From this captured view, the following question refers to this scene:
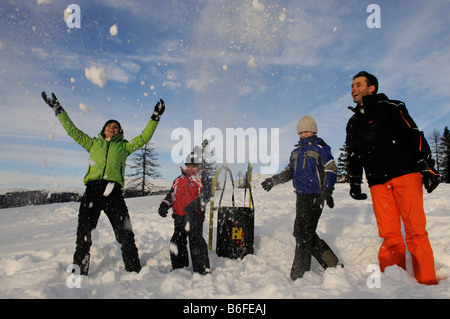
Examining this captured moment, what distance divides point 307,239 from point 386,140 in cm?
150

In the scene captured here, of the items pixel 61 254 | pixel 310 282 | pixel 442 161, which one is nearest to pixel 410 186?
pixel 310 282

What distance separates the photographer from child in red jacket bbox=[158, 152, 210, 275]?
3.99 m

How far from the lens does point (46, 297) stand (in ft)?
8.62

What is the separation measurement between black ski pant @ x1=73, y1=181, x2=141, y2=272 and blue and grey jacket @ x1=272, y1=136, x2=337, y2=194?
241 centimetres

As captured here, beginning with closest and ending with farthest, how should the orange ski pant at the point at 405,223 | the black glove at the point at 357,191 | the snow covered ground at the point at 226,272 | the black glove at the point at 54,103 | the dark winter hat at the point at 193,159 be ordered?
the snow covered ground at the point at 226,272 < the orange ski pant at the point at 405,223 < the black glove at the point at 357,191 < the black glove at the point at 54,103 < the dark winter hat at the point at 193,159

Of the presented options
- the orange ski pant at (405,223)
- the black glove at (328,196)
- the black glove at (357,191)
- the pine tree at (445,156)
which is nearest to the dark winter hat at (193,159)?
the black glove at (328,196)

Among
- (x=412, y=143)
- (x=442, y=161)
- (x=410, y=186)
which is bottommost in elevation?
(x=410, y=186)

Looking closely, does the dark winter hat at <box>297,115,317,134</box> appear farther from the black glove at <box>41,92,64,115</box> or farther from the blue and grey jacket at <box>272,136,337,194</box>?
the black glove at <box>41,92,64,115</box>

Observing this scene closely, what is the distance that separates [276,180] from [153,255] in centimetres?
250

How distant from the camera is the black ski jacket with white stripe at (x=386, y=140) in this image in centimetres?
301

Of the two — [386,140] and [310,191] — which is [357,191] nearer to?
[310,191]

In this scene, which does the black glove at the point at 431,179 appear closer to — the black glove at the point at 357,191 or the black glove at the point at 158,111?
the black glove at the point at 357,191

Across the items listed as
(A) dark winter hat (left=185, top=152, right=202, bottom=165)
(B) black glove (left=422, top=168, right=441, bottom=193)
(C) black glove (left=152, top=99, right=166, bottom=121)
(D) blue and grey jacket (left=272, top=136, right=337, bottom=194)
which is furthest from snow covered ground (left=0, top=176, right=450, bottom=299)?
(C) black glove (left=152, top=99, right=166, bottom=121)

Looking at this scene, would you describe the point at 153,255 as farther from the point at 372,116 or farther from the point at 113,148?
the point at 372,116
